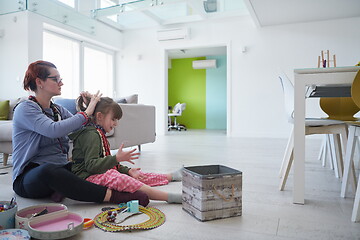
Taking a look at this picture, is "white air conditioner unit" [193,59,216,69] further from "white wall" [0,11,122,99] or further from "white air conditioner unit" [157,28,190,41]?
"white wall" [0,11,122,99]

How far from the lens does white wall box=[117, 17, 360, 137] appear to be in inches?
204

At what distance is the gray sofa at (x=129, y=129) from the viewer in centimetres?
249

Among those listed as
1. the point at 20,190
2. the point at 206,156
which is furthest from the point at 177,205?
the point at 206,156

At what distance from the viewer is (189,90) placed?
9.30 metres

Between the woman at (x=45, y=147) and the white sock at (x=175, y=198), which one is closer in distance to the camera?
the woman at (x=45, y=147)

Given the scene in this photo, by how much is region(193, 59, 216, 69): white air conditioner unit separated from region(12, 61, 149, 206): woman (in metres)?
7.31

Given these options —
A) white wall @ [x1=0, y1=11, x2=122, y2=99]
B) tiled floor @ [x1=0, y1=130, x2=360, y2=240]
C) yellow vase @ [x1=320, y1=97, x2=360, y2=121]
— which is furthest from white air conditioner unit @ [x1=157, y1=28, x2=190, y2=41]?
tiled floor @ [x1=0, y1=130, x2=360, y2=240]

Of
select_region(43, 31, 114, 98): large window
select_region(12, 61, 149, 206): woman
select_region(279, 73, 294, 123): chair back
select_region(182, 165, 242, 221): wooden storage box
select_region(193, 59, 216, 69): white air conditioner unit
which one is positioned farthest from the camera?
select_region(193, 59, 216, 69): white air conditioner unit

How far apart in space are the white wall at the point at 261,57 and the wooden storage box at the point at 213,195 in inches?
180

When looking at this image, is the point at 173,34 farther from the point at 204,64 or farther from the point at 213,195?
the point at 213,195

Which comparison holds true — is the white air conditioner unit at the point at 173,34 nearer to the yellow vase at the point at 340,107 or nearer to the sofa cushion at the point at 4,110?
the sofa cushion at the point at 4,110

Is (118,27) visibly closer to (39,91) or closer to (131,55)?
(131,55)

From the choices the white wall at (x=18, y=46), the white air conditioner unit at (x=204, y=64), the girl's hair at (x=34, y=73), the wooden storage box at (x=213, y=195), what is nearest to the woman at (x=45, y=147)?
the girl's hair at (x=34, y=73)

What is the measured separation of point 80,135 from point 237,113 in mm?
4706
